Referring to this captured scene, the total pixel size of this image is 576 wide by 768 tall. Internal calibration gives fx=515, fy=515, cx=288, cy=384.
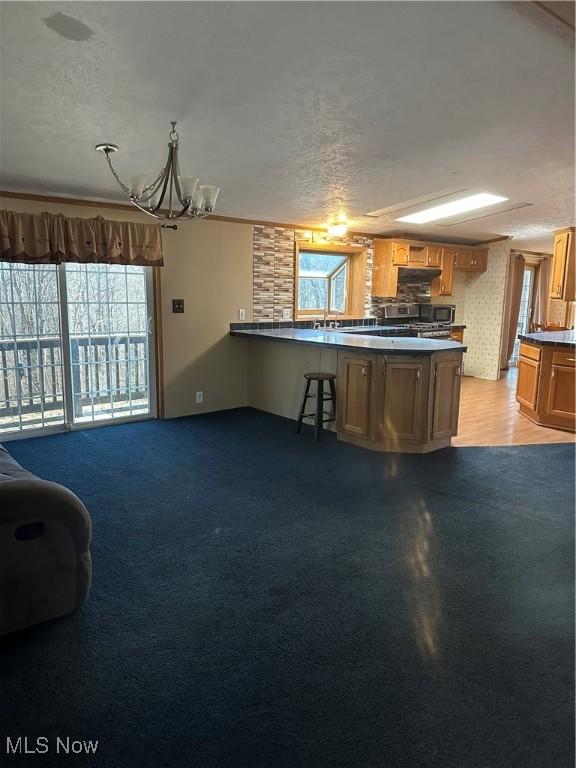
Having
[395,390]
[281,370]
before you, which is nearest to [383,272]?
[281,370]

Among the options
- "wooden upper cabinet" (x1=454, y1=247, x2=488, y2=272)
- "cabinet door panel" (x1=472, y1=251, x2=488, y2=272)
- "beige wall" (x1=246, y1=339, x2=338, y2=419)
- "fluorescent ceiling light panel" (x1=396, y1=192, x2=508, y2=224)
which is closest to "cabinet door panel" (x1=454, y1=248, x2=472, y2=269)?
"wooden upper cabinet" (x1=454, y1=247, x2=488, y2=272)

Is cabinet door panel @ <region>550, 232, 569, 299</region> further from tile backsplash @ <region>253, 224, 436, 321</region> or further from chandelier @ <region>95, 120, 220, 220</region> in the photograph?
chandelier @ <region>95, 120, 220, 220</region>

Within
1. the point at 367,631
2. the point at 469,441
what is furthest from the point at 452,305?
the point at 367,631

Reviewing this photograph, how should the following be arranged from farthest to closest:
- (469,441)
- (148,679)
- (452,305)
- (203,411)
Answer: (452,305)
(203,411)
(469,441)
(148,679)

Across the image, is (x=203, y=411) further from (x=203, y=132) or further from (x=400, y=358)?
(x=203, y=132)

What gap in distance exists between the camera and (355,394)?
4656 millimetres

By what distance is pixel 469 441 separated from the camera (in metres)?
4.85

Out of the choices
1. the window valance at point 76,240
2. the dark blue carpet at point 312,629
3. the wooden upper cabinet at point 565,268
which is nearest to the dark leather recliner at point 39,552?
the dark blue carpet at point 312,629

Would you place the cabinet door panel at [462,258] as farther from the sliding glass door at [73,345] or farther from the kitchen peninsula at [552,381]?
the sliding glass door at [73,345]

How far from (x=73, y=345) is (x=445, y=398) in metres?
3.51

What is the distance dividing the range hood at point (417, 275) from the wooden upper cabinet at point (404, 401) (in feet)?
12.1

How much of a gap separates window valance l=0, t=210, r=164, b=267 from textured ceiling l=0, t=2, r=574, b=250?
0.87 feet

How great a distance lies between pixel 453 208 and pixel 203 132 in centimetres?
360

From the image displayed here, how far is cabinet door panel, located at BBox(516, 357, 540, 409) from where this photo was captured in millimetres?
5512
